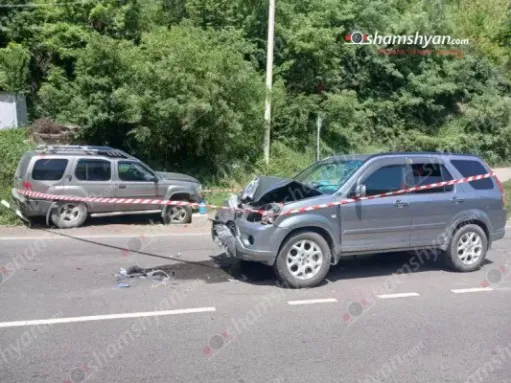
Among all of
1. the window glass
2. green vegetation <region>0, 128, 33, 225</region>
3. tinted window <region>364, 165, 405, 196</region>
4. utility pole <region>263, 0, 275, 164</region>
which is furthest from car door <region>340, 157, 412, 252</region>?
utility pole <region>263, 0, 275, 164</region>

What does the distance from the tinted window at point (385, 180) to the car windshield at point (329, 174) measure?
0.89ft

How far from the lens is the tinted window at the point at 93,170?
1237 cm

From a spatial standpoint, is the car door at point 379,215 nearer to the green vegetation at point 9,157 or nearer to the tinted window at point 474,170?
the tinted window at point 474,170

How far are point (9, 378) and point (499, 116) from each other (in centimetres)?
2231

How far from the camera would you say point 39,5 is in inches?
845

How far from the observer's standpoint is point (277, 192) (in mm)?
7812

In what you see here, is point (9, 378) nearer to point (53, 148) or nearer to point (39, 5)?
point (53, 148)

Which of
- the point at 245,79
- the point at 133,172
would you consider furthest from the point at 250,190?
the point at 245,79

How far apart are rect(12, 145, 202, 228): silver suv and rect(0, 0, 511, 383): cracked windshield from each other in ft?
0.16

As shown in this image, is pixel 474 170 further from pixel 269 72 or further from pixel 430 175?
pixel 269 72

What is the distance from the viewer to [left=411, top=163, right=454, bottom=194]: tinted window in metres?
8.22

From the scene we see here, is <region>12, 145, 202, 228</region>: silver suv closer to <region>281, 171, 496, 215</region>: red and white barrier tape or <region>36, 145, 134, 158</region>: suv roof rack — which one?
<region>36, 145, 134, 158</region>: suv roof rack

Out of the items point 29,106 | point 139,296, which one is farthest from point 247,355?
point 29,106

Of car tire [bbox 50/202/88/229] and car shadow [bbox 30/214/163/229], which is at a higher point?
car tire [bbox 50/202/88/229]
